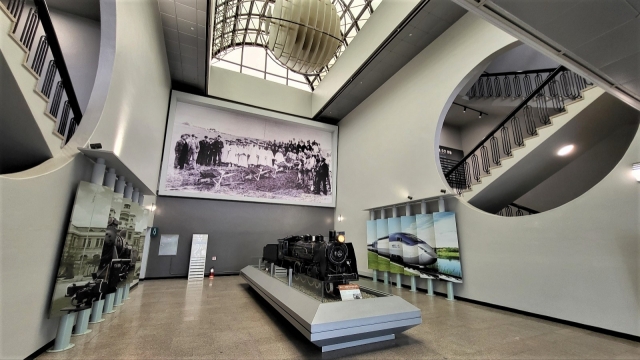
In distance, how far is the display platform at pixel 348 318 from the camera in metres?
3.09

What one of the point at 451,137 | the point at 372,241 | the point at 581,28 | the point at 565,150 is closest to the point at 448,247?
the point at 372,241

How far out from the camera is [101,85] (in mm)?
3830

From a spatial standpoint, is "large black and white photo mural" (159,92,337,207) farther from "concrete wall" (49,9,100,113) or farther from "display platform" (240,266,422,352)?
"display platform" (240,266,422,352)

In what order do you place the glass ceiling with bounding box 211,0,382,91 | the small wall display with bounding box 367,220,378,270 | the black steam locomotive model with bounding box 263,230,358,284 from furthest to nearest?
the glass ceiling with bounding box 211,0,382,91, the small wall display with bounding box 367,220,378,270, the black steam locomotive model with bounding box 263,230,358,284

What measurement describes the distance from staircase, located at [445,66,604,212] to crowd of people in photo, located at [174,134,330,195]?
6491mm

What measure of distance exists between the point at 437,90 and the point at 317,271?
22.2 feet

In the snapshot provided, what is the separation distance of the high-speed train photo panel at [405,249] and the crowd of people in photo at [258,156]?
201 inches

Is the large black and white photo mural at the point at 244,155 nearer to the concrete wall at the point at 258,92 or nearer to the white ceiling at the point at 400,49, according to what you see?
the concrete wall at the point at 258,92

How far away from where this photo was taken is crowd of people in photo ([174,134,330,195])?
419 inches

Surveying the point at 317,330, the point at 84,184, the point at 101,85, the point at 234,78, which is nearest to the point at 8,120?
the point at 84,184

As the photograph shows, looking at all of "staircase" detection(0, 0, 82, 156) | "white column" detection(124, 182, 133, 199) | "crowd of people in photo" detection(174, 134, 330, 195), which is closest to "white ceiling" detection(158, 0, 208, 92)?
"crowd of people in photo" detection(174, 134, 330, 195)

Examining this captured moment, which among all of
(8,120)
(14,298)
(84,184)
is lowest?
(14,298)

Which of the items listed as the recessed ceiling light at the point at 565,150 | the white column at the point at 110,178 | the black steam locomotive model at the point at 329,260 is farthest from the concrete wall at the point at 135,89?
the recessed ceiling light at the point at 565,150

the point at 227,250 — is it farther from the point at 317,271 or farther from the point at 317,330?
the point at 317,330
